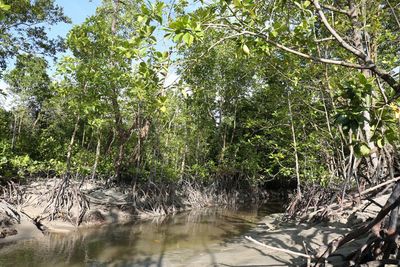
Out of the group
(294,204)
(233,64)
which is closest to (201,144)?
(233,64)

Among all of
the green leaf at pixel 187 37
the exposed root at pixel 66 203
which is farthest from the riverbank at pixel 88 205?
the green leaf at pixel 187 37

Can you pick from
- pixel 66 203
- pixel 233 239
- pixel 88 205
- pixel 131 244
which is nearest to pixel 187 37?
pixel 131 244

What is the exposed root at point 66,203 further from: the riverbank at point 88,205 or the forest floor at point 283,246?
the forest floor at point 283,246

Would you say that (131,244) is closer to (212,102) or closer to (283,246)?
(283,246)

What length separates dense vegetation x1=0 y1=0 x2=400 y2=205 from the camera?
334 centimetres

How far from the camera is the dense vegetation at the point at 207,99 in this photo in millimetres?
3342

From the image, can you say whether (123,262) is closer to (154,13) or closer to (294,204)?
(154,13)

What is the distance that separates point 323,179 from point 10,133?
35.2 feet

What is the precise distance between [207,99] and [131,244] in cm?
849

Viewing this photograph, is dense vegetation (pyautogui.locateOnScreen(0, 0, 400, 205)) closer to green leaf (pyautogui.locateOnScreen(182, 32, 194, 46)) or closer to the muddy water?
green leaf (pyautogui.locateOnScreen(182, 32, 194, 46))

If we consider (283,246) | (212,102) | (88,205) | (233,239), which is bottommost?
(233,239)

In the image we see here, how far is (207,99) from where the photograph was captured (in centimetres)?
1498

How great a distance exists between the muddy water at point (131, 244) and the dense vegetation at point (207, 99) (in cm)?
193

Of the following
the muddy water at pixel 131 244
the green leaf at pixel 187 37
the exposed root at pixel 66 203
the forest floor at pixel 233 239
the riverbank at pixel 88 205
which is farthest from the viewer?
the exposed root at pixel 66 203
